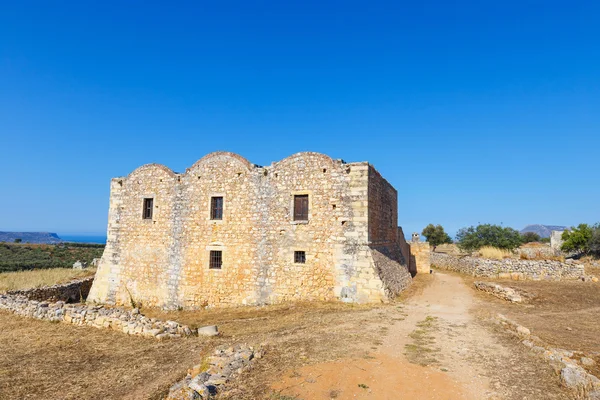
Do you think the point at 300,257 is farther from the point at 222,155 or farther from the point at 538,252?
the point at 538,252

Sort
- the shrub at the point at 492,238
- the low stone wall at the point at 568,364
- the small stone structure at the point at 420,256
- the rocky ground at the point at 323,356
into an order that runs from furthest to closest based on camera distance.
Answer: the shrub at the point at 492,238 → the small stone structure at the point at 420,256 → the rocky ground at the point at 323,356 → the low stone wall at the point at 568,364

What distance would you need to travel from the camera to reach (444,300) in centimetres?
1559

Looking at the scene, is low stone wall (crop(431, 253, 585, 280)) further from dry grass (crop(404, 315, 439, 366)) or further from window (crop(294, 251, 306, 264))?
window (crop(294, 251, 306, 264))

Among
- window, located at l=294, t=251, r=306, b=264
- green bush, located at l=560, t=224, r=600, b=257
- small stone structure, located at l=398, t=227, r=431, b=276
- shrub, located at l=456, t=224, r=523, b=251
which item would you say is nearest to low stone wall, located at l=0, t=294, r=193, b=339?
window, located at l=294, t=251, r=306, b=264

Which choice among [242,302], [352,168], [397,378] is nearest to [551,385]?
[397,378]

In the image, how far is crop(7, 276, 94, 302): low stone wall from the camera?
18.6 metres

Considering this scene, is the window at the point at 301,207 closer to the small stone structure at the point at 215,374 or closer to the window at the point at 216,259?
the window at the point at 216,259

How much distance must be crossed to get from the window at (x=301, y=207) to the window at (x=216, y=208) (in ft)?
14.2

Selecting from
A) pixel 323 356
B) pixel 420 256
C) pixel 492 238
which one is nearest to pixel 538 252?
pixel 492 238

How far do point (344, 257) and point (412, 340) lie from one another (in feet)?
20.5

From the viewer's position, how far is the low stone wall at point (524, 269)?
64.0ft

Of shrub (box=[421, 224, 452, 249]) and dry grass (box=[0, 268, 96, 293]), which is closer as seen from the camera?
dry grass (box=[0, 268, 96, 293])

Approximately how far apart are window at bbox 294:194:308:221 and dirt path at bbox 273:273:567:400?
7.26m

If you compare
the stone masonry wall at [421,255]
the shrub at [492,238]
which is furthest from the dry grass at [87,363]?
the shrub at [492,238]
